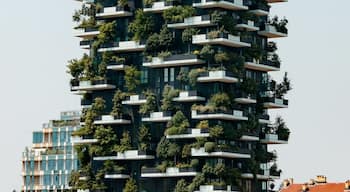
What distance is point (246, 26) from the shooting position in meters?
136

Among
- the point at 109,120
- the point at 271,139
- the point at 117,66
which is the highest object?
the point at 117,66

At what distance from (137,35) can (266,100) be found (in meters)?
16.5

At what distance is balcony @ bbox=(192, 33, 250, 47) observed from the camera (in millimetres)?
131125

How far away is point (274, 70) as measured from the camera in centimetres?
14025

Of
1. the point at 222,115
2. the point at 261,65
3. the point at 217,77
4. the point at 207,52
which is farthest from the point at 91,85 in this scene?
the point at 261,65

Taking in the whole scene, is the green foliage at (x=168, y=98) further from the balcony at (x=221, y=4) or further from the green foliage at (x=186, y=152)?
the balcony at (x=221, y=4)

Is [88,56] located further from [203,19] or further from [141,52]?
[203,19]

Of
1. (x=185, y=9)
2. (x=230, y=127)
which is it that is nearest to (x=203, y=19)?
(x=185, y=9)

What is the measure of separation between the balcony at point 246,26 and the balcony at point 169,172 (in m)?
17.1

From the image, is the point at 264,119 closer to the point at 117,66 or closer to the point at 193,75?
the point at 193,75

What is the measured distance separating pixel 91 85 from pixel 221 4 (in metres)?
20.0

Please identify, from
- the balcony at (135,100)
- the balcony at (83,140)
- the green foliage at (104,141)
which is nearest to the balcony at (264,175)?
the balcony at (135,100)

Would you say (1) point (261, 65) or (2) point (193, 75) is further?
(1) point (261, 65)

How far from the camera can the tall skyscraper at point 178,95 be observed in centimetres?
13150
